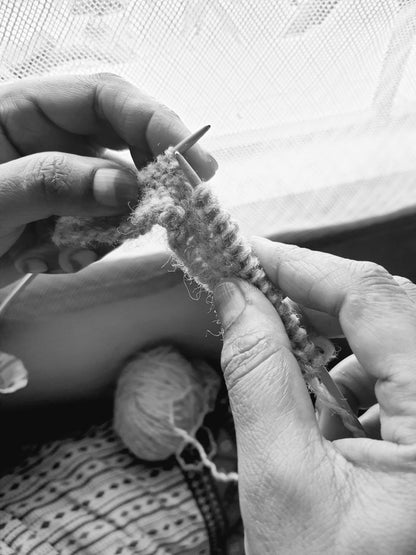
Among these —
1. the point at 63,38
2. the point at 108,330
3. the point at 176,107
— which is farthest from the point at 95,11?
the point at 108,330

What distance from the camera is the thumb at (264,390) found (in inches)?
15.8

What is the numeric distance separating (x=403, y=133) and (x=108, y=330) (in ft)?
2.15

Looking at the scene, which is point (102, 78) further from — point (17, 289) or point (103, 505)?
point (103, 505)

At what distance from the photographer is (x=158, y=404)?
2.96ft

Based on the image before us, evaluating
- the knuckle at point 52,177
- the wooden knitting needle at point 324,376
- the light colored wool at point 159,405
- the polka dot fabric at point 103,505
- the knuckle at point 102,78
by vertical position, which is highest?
the knuckle at point 102,78

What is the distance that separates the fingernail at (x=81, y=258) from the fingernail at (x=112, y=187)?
0.50ft

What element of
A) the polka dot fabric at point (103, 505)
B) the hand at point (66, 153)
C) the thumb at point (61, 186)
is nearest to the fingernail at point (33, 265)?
the hand at point (66, 153)

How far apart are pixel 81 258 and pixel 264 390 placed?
341 millimetres

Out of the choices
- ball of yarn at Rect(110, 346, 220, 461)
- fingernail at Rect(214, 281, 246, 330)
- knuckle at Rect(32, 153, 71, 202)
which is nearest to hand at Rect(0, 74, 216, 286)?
knuckle at Rect(32, 153, 71, 202)

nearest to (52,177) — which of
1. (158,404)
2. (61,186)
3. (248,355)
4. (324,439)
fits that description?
(61,186)

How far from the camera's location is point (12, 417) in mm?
942

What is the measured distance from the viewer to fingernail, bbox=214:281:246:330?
1.56ft

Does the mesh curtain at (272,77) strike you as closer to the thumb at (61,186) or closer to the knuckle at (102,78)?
the knuckle at (102,78)

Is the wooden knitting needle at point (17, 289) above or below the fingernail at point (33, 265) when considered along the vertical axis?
below
